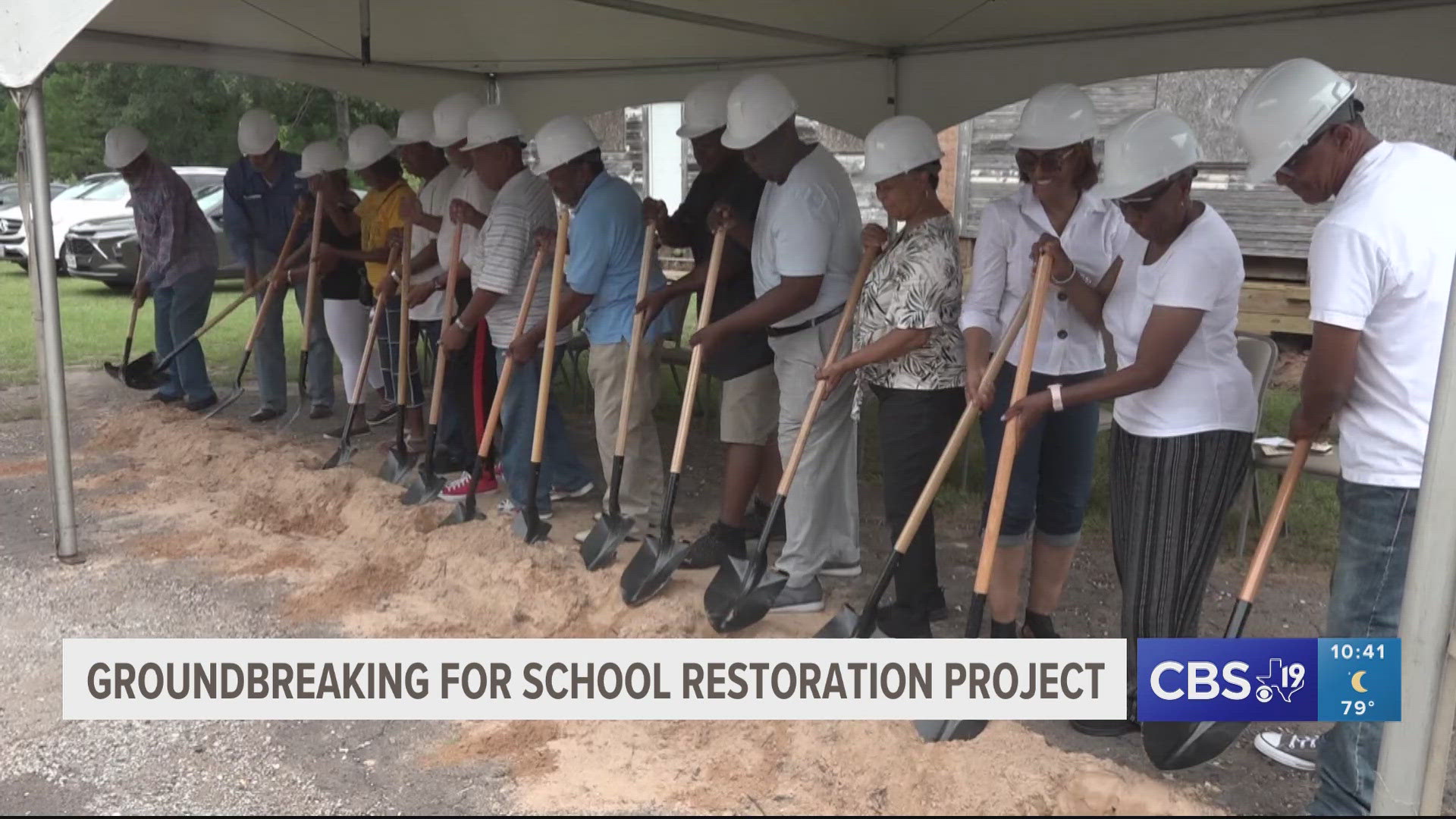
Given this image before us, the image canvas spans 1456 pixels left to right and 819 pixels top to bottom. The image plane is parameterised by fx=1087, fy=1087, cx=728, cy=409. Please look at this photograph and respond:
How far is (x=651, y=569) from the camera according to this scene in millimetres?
3754

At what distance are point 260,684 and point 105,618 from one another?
3.63 feet

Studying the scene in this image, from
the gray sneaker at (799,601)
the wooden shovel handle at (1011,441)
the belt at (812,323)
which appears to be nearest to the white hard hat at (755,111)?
the belt at (812,323)

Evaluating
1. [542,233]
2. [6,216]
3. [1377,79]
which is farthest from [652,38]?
[6,216]

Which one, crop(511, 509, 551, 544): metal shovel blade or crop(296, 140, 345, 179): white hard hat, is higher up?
crop(296, 140, 345, 179): white hard hat

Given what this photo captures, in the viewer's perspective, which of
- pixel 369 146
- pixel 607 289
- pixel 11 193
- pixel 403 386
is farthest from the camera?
pixel 11 193

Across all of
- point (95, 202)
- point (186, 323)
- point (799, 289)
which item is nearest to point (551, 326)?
point (799, 289)

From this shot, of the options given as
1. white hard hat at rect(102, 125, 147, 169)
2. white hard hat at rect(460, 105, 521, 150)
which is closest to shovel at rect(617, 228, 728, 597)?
white hard hat at rect(460, 105, 521, 150)

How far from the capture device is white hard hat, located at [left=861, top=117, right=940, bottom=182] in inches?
121

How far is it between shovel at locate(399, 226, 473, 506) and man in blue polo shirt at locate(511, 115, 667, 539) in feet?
2.21

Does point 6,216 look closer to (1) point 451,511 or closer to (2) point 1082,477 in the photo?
(1) point 451,511

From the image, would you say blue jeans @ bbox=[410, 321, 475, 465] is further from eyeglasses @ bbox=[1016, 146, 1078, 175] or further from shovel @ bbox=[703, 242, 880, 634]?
eyeglasses @ bbox=[1016, 146, 1078, 175]

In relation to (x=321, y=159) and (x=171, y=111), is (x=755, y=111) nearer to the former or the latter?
(x=321, y=159)

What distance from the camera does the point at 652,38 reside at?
661 cm

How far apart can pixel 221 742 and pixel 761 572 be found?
1.67 m
